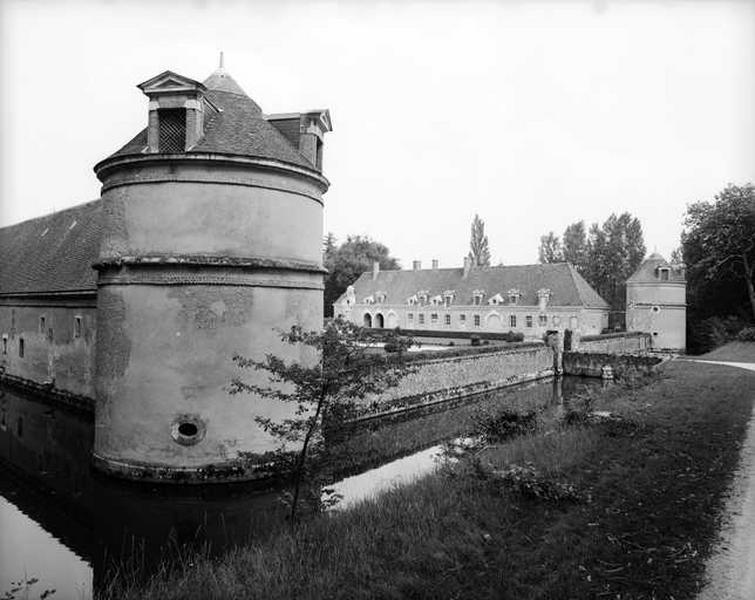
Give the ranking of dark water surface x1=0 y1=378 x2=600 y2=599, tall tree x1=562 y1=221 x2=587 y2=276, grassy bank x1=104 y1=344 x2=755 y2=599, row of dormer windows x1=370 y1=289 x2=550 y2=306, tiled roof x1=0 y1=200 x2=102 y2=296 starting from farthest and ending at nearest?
1. tall tree x1=562 y1=221 x2=587 y2=276
2. row of dormer windows x1=370 y1=289 x2=550 y2=306
3. tiled roof x1=0 y1=200 x2=102 y2=296
4. dark water surface x1=0 y1=378 x2=600 y2=599
5. grassy bank x1=104 y1=344 x2=755 y2=599

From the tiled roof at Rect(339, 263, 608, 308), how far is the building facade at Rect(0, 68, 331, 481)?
116 feet

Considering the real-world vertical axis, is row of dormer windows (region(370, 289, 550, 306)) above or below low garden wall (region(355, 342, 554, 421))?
above

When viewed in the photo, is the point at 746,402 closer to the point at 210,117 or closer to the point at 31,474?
the point at 210,117

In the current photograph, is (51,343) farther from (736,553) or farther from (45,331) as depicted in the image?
(736,553)

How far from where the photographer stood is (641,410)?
13.0m

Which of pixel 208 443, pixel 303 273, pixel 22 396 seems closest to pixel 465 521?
pixel 208 443

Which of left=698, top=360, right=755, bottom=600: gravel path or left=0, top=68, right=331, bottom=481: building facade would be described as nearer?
left=698, top=360, right=755, bottom=600: gravel path

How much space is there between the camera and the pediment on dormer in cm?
1113

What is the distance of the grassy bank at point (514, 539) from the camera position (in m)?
5.33

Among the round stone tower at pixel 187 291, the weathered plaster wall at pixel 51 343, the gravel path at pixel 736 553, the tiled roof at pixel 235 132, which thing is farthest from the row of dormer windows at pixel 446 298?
the gravel path at pixel 736 553

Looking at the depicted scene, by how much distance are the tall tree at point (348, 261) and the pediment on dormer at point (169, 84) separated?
48489mm

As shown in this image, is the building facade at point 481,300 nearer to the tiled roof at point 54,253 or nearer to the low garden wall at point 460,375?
the low garden wall at point 460,375

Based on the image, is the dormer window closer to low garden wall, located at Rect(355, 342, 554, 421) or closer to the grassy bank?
the grassy bank

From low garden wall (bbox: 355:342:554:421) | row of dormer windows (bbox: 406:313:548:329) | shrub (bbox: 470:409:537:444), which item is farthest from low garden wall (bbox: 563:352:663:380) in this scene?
shrub (bbox: 470:409:537:444)
